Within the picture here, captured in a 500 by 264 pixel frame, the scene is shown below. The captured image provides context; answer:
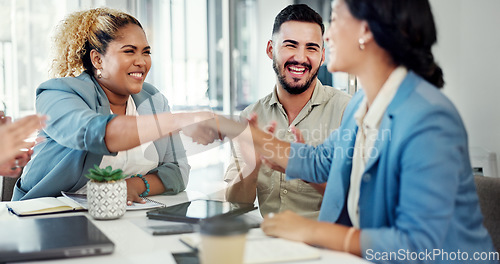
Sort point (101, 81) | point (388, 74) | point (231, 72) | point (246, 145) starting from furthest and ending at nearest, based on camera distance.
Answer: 1. point (231, 72)
2. point (101, 81)
3. point (246, 145)
4. point (388, 74)

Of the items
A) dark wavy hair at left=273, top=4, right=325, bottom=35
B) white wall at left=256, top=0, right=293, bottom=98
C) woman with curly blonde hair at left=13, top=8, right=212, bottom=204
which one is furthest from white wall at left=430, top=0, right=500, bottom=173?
woman with curly blonde hair at left=13, top=8, right=212, bottom=204

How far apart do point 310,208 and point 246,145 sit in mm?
513

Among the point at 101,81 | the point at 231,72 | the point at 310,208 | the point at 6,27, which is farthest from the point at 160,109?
the point at 231,72

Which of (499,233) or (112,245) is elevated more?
(112,245)

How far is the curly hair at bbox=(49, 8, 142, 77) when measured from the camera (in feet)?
6.25

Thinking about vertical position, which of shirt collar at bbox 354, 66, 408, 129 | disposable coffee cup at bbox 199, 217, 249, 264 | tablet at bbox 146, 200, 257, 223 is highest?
shirt collar at bbox 354, 66, 408, 129

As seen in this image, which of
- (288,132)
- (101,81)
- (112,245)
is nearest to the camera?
(112,245)

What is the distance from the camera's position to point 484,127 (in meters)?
3.17

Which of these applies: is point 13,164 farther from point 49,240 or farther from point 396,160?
point 396,160

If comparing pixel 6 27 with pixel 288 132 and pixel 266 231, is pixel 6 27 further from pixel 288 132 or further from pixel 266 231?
pixel 266 231

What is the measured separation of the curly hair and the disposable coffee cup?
134 cm

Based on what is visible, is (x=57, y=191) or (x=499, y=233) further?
(x=57, y=191)

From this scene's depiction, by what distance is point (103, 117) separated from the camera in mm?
1475

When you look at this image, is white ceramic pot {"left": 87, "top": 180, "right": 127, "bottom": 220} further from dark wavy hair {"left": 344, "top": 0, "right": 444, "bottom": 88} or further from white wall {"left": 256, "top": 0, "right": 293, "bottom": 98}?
white wall {"left": 256, "top": 0, "right": 293, "bottom": 98}
